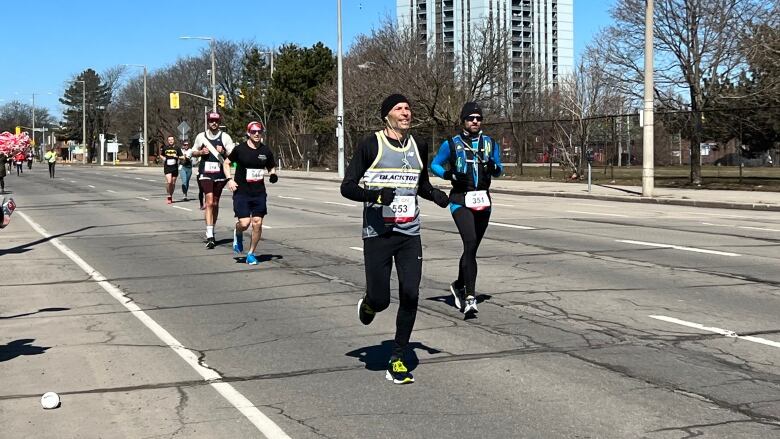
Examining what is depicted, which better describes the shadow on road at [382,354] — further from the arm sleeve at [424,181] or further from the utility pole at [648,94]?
the utility pole at [648,94]

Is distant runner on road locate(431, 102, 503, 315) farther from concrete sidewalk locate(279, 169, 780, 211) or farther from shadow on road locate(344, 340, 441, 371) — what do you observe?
concrete sidewalk locate(279, 169, 780, 211)

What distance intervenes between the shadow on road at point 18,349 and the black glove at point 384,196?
3186 millimetres

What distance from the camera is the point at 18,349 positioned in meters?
7.05

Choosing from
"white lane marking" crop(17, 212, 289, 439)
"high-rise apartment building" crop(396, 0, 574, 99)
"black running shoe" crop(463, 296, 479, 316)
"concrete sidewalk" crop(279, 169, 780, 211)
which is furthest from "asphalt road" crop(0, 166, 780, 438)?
"high-rise apartment building" crop(396, 0, 574, 99)

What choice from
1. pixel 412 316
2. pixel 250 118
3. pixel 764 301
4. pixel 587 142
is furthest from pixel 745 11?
pixel 250 118

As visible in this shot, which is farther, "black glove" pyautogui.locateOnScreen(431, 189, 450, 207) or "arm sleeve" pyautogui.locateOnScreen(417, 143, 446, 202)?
"black glove" pyautogui.locateOnScreen(431, 189, 450, 207)

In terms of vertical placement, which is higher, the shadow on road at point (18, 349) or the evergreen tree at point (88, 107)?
the evergreen tree at point (88, 107)

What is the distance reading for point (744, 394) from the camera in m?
5.46

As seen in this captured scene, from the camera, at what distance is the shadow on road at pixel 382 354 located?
6.36 metres

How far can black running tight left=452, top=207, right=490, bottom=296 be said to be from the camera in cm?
802

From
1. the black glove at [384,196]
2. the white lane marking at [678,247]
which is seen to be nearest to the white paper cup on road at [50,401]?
the black glove at [384,196]

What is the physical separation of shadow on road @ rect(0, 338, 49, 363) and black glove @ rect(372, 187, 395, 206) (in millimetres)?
3186

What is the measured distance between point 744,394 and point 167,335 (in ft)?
15.1

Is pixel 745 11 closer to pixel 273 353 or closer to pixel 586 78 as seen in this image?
pixel 586 78
